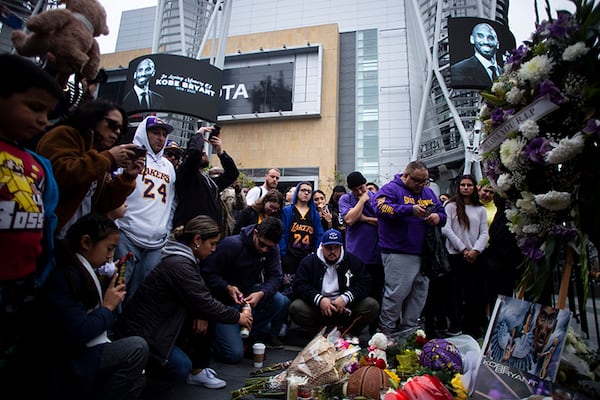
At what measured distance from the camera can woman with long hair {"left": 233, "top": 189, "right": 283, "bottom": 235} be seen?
14.8 ft

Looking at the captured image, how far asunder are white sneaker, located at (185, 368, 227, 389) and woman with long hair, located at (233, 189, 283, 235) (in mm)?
1911

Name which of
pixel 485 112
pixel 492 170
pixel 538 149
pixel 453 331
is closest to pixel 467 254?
pixel 453 331

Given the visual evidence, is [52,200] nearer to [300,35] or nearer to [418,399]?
[418,399]

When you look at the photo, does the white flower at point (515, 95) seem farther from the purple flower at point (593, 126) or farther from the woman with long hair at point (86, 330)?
the woman with long hair at point (86, 330)

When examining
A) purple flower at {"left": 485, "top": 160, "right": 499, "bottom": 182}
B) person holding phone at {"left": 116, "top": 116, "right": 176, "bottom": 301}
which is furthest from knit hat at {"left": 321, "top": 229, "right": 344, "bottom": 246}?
purple flower at {"left": 485, "top": 160, "right": 499, "bottom": 182}

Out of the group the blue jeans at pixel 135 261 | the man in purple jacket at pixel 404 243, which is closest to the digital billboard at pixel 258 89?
the man in purple jacket at pixel 404 243

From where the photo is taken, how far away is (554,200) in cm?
172

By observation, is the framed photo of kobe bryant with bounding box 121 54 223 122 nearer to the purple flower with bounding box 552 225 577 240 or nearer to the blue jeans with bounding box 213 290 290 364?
the blue jeans with bounding box 213 290 290 364

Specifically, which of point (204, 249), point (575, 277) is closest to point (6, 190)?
point (204, 249)

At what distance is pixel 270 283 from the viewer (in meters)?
3.69

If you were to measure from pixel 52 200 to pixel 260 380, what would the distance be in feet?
6.19

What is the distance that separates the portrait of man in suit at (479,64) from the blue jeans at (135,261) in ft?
43.8

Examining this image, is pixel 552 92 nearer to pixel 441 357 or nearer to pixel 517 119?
pixel 517 119

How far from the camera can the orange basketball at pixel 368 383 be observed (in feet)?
7.43
